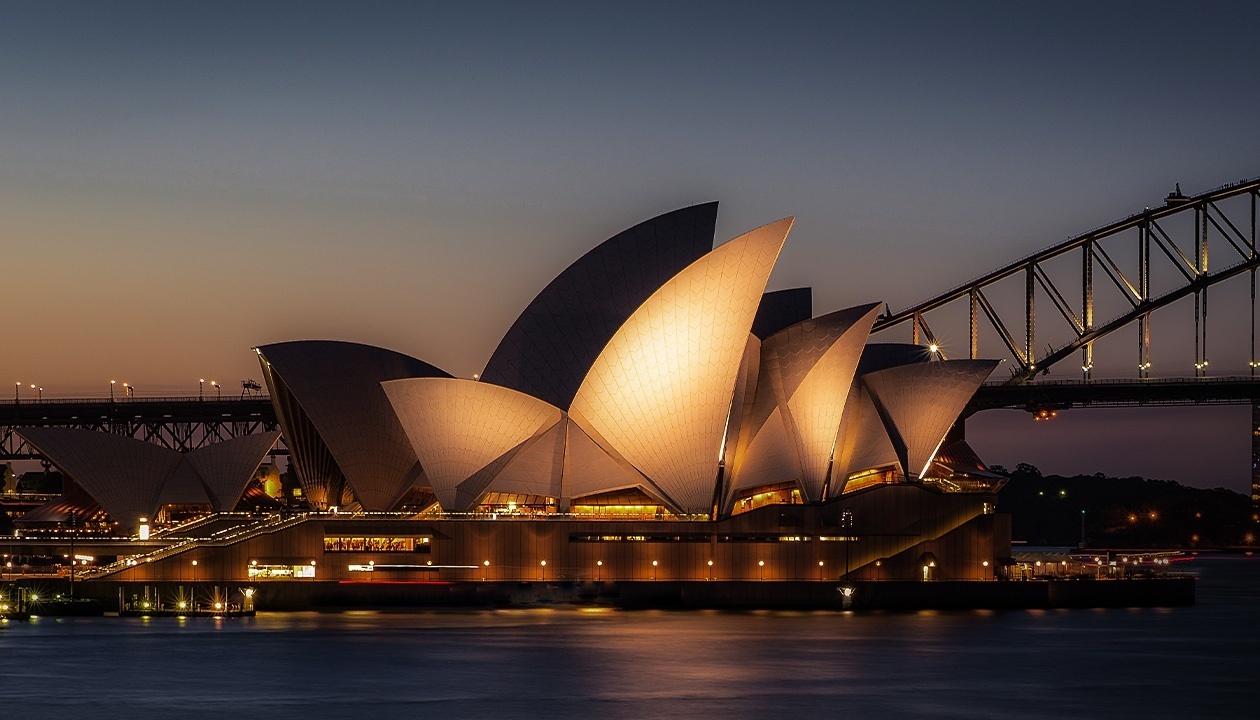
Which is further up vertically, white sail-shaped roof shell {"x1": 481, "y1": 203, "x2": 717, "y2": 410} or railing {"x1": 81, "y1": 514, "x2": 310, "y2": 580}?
white sail-shaped roof shell {"x1": 481, "y1": 203, "x2": 717, "y2": 410}

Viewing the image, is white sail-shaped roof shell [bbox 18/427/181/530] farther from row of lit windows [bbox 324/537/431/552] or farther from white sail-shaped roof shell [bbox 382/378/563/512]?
white sail-shaped roof shell [bbox 382/378/563/512]

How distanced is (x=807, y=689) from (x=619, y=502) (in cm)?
3295

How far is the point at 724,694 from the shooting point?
155 ft

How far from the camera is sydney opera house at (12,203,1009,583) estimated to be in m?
76.2

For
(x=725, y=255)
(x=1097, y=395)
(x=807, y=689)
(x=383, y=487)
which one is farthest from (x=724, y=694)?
(x=1097, y=395)

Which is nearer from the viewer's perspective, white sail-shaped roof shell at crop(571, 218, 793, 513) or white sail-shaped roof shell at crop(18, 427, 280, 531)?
white sail-shaped roof shell at crop(571, 218, 793, 513)

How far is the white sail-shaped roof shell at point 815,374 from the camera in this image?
7500 centimetres

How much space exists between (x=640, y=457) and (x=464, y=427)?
8134mm

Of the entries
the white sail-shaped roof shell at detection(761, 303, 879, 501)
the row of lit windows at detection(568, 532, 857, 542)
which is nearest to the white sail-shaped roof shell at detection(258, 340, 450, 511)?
the row of lit windows at detection(568, 532, 857, 542)

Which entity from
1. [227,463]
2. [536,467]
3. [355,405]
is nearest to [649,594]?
[536,467]

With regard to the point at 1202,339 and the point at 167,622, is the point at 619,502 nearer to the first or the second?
the point at 167,622

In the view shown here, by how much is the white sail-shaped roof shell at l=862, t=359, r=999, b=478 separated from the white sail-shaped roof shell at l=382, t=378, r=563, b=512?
50.0 feet

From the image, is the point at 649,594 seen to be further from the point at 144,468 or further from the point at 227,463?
the point at 144,468

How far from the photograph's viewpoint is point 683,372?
7400 centimetres
